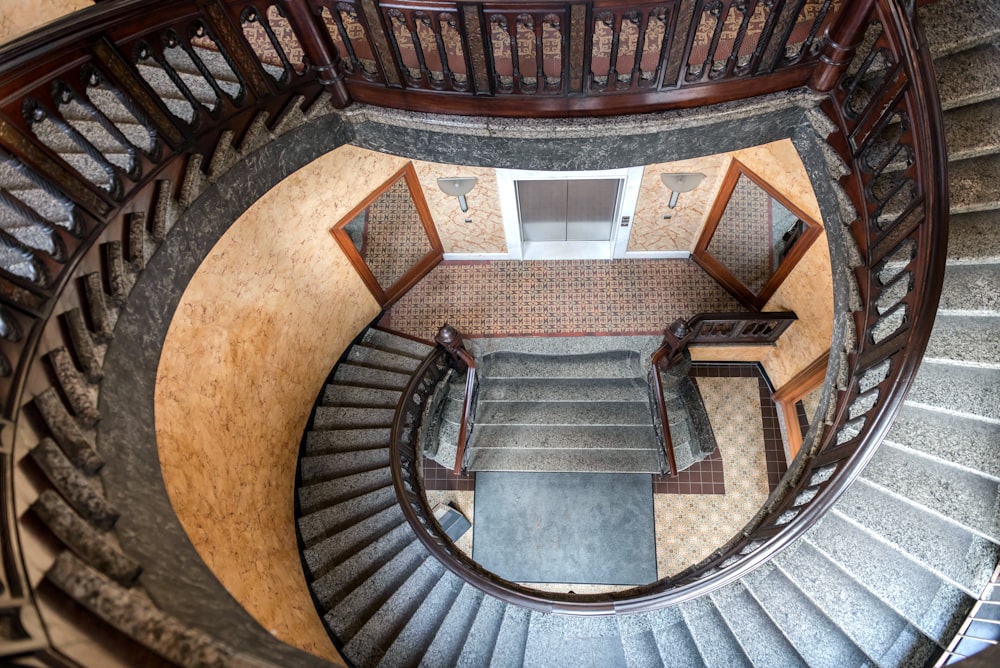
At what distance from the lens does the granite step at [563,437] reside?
5.90 metres

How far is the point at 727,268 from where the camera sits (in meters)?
6.28

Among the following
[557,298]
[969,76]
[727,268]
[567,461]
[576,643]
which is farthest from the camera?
[557,298]

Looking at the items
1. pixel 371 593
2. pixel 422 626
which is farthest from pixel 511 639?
pixel 371 593

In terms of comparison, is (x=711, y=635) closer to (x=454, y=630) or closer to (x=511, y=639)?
(x=511, y=639)

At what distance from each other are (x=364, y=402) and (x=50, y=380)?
379 cm

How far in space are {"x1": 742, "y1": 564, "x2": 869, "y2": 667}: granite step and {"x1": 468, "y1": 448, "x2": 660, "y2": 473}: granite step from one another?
2.64 m

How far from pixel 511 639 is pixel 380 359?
333cm

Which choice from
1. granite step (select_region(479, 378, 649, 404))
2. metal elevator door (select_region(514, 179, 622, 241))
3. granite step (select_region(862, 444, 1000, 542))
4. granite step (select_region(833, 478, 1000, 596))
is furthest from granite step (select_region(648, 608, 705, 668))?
metal elevator door (select_region(514, 179, 622, 241))

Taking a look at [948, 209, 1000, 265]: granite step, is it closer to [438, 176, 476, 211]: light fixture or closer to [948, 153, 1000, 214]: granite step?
[948, 153, 1000, 214]: granite step

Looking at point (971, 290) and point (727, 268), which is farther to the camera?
point (727, 268)

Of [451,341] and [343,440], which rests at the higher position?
[451,341]

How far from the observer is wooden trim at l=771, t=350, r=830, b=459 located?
523 centimetres

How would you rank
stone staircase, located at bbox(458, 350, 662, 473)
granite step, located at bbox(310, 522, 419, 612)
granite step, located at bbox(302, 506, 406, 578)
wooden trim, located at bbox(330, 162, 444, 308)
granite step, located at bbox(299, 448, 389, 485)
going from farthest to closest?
stone staircase, located at bbox(458, 350, 662, 473)
wooden trim, located at bbox(330, 162, 444, 308)
granite step, located at bbox(299, 448, 389, 485)
granite step, located at bbox(302, 506, 406, 578)
granite step, located at bbox(310, 522, 419, 612)

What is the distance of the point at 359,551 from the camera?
179 inches
